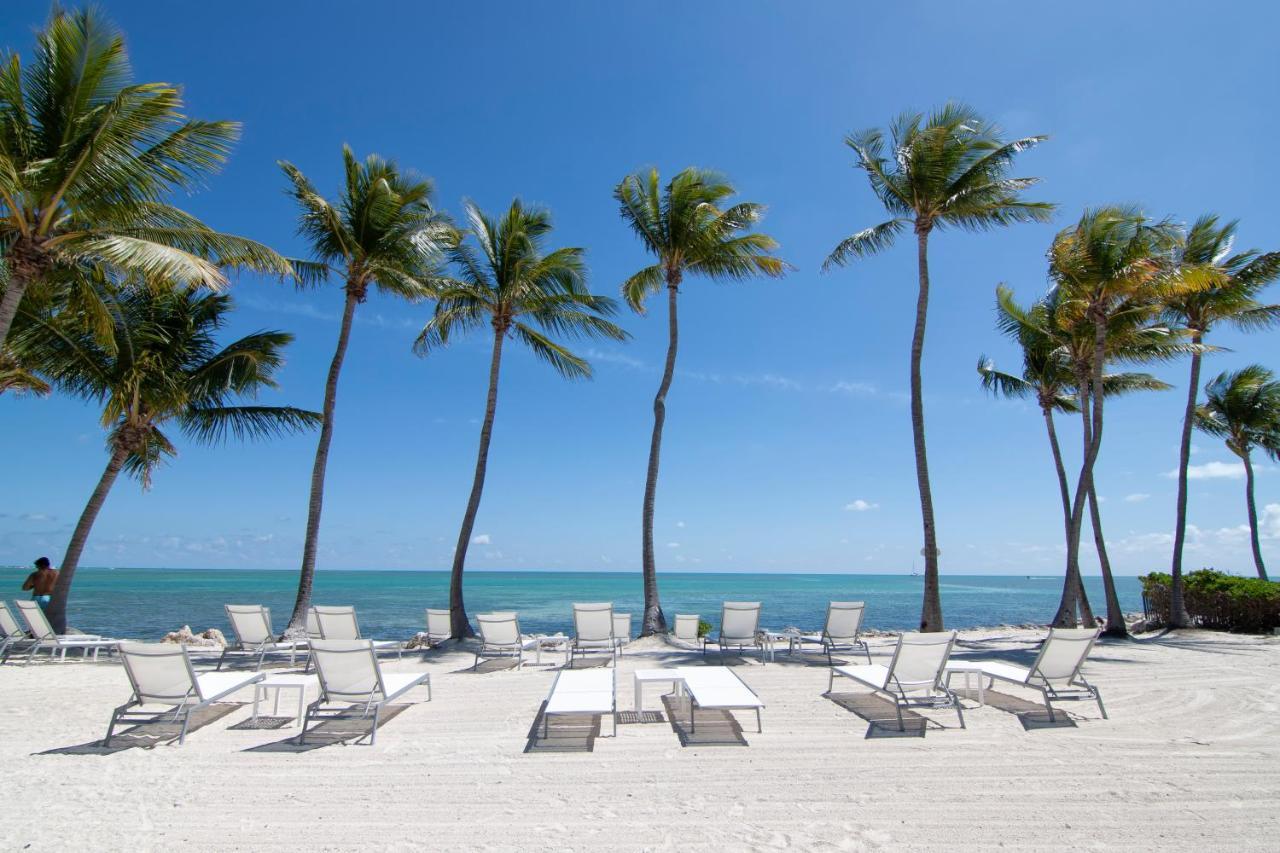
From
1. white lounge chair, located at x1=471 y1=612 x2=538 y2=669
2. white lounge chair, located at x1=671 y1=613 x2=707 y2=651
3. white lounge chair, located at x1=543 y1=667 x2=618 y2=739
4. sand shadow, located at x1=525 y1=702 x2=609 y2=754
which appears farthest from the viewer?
white lounge chair, located at x1=671 y1=613 x2=707 y2=651

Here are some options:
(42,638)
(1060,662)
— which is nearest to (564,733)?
(1060,662)

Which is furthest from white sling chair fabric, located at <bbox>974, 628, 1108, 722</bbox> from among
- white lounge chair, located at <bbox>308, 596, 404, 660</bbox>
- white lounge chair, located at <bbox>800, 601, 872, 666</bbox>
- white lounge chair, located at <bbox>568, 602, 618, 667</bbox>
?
white lounge chair, located at <bbox>308, 596, 404, 660</bbox>

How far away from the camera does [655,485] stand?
13852 mm

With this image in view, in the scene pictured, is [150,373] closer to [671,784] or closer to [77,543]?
[77,543]

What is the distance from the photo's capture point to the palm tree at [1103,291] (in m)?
13.6

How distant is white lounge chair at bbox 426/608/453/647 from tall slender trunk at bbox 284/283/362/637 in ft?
7.50

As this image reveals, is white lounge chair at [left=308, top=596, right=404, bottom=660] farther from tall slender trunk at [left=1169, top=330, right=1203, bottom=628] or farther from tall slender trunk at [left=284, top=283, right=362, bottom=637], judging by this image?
tall slender trunk at [left=1169, top=330, right=1203, bottom=628]

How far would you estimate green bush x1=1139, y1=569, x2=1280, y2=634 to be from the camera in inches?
616

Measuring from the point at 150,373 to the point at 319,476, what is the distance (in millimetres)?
3985

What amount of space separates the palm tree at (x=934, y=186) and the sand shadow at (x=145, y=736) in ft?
36.8

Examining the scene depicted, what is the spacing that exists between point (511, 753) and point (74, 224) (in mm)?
9298

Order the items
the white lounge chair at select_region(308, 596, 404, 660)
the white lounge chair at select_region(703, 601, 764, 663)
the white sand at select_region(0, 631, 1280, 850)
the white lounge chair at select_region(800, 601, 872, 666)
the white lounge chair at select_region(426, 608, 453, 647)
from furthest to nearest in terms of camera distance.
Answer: the white lounge chair at select_region(426, 608, 453, 647) < the white lounge chair at select_region(703, 601, 764, 663) < the white lounge chair at select_region(800, 601, 872, 666) < the white lounge chair at select_region(308, 596, 404, 660) < the white sand at select_region(0, 631, 1280, 850)

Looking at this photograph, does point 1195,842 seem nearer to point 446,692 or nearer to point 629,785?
point 629,785

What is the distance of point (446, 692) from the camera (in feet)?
26.9
